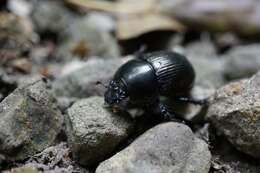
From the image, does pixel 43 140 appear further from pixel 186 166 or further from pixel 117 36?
pixel 117 36

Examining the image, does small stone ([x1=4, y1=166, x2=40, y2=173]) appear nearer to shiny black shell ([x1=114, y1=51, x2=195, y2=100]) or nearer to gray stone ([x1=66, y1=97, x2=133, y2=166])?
gray stone ([x1=66, y1=97, x2=133, y2=166])

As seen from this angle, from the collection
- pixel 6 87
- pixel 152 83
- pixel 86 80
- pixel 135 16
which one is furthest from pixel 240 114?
pixel 135 16

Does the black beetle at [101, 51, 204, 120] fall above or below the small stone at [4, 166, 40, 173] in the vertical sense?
above

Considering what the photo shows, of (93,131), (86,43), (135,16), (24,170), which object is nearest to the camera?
(24,170)

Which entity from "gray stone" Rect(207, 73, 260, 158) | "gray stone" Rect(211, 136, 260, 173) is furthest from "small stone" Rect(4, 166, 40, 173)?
"gray stone" Rect(207, 73, 260, 158)

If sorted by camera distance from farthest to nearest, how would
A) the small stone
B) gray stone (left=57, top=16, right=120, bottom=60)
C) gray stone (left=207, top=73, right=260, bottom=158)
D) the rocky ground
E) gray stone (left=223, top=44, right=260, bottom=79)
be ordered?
gray stone (left=57, top=16, right=120, bottom=60)
gray stone (left=223, top=44, right=260, bottom=79)
gray stone (left=207, top=73, right=260, bottom=158)
the rocky ground
the small stone

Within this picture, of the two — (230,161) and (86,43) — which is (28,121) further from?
(86,43)

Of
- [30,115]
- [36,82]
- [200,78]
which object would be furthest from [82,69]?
[200,78]
